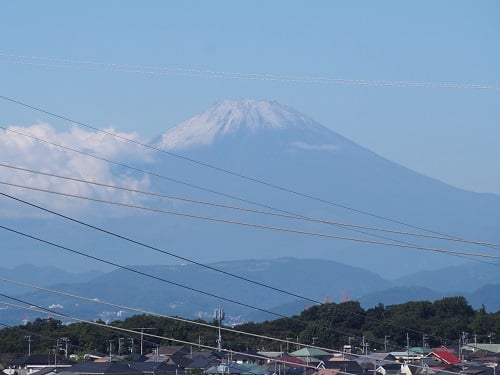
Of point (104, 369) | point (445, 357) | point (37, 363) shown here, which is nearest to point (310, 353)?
point (445, 357)

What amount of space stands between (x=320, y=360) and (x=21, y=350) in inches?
421

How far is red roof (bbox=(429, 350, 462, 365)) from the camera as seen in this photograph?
109 feet

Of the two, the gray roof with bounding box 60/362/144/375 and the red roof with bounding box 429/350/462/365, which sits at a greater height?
the red roof with bounding box 429/350/462/365

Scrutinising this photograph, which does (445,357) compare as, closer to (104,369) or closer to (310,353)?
(310,353)

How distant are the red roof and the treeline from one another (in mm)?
5494

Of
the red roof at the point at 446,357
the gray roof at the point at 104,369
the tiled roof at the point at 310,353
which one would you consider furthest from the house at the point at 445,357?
the gray roof at the point at 104,369

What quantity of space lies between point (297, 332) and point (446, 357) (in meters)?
10.5

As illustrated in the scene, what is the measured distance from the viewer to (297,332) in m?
44.2

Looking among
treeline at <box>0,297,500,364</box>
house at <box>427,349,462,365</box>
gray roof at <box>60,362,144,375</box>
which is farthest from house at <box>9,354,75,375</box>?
house at <box>427,349,462,365</box>

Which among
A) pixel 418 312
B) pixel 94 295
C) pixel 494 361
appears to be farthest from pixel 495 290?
pixel 494 361

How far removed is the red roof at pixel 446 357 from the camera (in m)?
33.2

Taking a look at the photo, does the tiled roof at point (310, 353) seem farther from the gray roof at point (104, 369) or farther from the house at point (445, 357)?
the gray roof at point (104, 369)

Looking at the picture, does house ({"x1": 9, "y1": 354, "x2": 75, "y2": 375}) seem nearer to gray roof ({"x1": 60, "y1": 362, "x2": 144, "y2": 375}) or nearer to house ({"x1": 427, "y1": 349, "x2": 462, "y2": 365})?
gray roof ({"x1": 60, "y1": 362, "x2": 144, "y2": 375})

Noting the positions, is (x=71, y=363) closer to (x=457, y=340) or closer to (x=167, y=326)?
(x=167, y=326)
